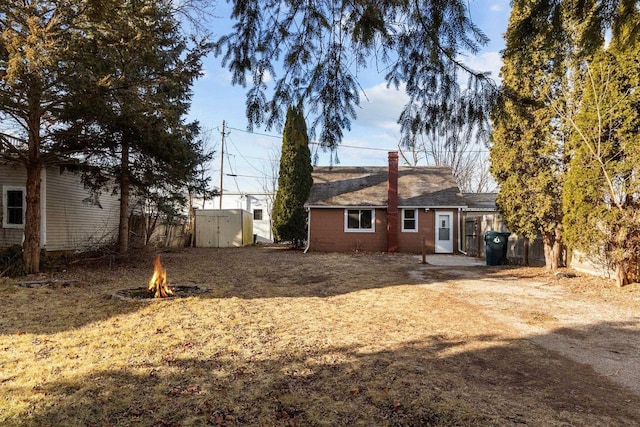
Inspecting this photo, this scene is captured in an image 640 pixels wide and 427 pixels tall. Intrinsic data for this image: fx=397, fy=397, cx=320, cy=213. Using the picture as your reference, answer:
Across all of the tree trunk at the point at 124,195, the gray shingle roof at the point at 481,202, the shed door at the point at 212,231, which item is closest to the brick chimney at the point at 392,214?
the gray shingle roof at the point at 481,202

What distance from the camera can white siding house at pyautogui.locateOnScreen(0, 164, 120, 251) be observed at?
12172mm

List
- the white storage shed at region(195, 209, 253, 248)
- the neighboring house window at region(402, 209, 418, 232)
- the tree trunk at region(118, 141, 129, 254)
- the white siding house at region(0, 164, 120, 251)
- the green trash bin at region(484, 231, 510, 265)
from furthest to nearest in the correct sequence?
the white storage shed at region(195, 209, 253, 248) < the neighboring house window at region(402, 209, 418, 232) < the green trash bin at region(484, 231, 510, 265) < the tree trunk at region(118, 141, 129, 254) < the white siding house at region(0, 164, 120, 251)

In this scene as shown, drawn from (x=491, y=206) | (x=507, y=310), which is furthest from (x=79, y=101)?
(x=491, y=206)

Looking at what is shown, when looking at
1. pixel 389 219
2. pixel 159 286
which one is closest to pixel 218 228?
pixel 389 219

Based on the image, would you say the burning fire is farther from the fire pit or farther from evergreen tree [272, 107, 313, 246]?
evergreen tree [272, 107, 313, 246]

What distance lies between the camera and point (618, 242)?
8.31m

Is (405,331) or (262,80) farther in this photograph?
(405,331)

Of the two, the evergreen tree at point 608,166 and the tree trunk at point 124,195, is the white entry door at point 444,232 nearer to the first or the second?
the evergreen tree at point 608,166

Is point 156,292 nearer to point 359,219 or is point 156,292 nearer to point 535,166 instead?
point 535,166

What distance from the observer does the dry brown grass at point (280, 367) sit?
10.2 ft

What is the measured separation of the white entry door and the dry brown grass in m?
10.7

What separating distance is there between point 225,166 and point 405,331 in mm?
26150

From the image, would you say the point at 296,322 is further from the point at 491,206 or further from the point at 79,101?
the point at 491,206

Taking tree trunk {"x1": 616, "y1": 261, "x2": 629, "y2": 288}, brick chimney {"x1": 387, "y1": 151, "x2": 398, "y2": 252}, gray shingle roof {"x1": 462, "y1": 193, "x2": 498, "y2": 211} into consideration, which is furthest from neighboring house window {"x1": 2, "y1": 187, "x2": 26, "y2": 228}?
gray shingle roof {"x1": 462, "y1": 193, "x2": 498, "y2": 211}
